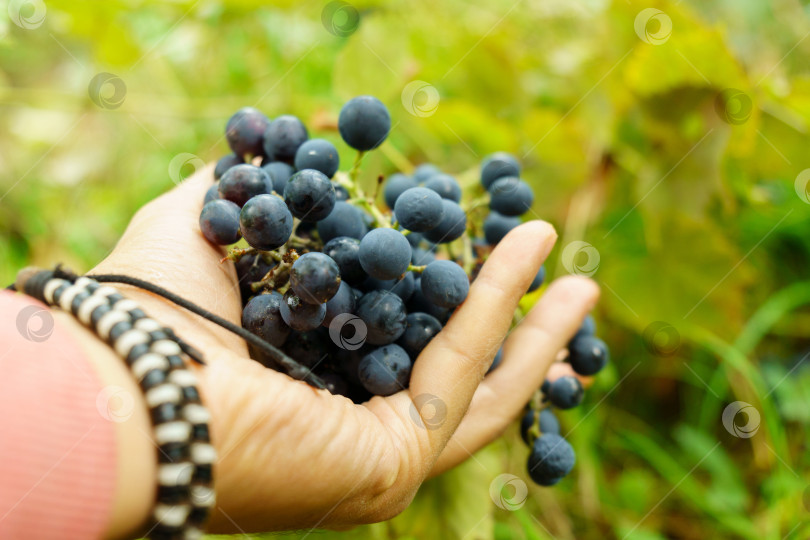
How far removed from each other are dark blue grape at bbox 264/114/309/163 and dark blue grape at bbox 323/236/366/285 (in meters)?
0.19

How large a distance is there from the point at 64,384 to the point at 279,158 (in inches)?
17.6

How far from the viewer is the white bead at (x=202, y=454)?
0.48 meters

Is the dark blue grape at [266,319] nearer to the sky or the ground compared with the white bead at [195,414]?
nearer to the sky

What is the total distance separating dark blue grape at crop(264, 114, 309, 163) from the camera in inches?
30.6

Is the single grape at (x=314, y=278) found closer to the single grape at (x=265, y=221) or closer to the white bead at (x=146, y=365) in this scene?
the single grape at (x=265, y=221)

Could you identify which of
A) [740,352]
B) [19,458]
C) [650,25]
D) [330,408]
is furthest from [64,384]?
[740,352]

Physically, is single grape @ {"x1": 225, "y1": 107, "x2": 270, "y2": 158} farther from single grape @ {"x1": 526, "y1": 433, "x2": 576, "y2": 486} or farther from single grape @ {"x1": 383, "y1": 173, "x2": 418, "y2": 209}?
single grape @ {"x1": 526, "y1": 433, "x2": 576, "y2": 486}

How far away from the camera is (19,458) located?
0.43 meters

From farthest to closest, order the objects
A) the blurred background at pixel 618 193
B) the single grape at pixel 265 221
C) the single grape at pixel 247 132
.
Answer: the blurred background at pixel 618 193, the single grape at pixel 247 132, the single grape at pixel 265 221

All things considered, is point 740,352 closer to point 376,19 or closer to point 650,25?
point 650,25

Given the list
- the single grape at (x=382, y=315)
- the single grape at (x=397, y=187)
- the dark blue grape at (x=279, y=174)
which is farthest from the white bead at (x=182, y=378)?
the single grape at (x=397, y=187)

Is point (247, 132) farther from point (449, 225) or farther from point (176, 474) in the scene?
point (176, 474)

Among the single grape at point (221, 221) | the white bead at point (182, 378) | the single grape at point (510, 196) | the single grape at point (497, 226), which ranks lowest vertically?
the white bead at point (182, 378)

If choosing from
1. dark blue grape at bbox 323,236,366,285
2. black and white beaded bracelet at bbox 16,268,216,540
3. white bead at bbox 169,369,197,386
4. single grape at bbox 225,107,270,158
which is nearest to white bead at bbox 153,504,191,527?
black and white beaded bracelet at bbox 16,268,216,540
